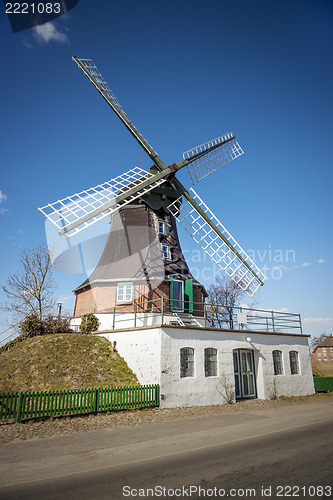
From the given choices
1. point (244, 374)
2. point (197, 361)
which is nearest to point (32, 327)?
point (197, 361)

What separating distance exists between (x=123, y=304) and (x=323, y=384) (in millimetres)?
14568

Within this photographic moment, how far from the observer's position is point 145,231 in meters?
21.3

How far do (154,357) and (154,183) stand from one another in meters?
12.4

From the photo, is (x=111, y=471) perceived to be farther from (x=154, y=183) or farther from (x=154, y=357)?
(x=154, y=183)

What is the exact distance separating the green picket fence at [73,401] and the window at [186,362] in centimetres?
161

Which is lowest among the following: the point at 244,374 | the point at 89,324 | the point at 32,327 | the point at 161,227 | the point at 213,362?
the point at 244,374

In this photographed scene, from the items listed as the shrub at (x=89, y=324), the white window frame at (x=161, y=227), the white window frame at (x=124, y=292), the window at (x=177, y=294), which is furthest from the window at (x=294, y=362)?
the shrub at (x=89, y=324)

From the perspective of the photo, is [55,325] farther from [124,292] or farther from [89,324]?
[124,292]

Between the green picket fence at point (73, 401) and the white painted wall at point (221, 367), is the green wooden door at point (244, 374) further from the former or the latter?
the green picket fence at point (73, 401)

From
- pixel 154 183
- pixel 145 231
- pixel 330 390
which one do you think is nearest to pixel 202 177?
pixel 154 183

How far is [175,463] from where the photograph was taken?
6148mm

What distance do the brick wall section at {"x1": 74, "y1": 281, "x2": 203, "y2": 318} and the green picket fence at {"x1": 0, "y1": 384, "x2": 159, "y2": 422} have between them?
5.91 meters

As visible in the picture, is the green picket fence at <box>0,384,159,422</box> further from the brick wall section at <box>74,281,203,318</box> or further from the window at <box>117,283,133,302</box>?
the window at <box>117,283,133,302</box>

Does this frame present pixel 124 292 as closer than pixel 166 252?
Yes
